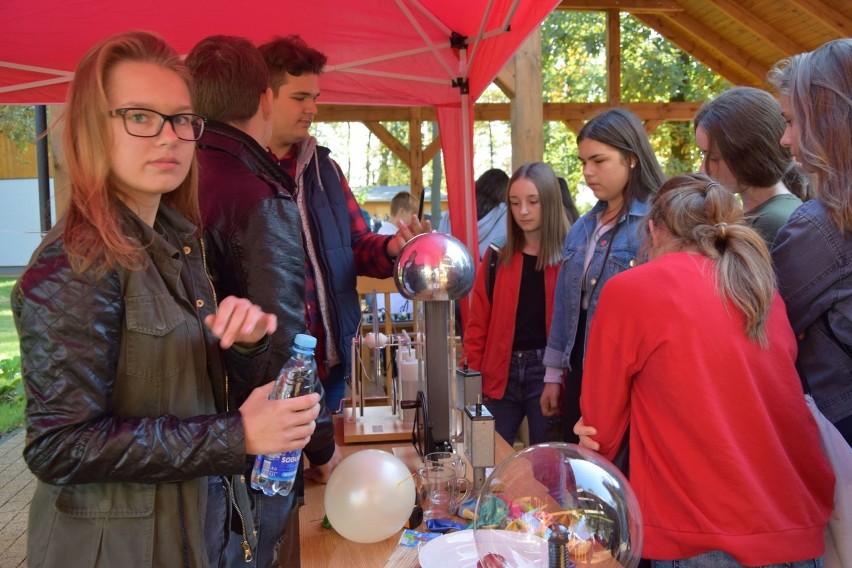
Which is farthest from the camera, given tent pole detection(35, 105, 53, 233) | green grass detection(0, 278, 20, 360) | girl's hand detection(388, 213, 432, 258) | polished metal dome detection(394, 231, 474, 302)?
green grass detection(0, 278, 20, 360)

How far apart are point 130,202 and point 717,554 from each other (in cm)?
137

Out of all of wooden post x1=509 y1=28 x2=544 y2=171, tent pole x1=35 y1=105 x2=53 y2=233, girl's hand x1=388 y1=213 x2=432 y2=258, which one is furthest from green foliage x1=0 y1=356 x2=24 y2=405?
girl's hand x1=388 y1=213 x2=432 y2=258

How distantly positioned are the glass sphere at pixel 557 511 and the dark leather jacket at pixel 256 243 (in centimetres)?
60

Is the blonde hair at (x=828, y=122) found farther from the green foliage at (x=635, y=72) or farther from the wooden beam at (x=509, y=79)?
the green foliage at (x=635, y=72)

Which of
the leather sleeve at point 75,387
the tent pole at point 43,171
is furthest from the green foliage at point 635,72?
the leather sleeve at point 75,387

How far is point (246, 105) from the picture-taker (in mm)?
1801

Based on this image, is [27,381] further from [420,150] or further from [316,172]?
[420,150]

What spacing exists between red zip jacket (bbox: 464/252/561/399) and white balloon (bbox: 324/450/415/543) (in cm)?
165

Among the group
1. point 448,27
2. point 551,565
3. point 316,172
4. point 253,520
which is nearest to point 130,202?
point 253,520

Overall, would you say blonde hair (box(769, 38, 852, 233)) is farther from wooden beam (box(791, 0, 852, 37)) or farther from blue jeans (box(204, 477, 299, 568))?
wooden beam (box(791, 0, 852, 37))

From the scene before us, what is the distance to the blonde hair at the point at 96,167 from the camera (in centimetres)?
114

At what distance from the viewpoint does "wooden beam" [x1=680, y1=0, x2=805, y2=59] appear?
8.75 m

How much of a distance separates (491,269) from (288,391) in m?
2.24

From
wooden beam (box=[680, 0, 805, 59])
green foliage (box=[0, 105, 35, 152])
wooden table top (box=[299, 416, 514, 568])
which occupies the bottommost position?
wooden table top (box=[299, 416, 514, 568])
